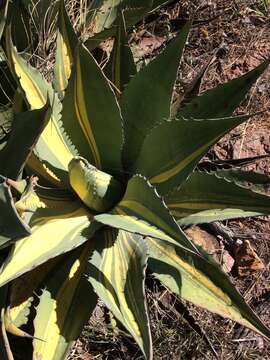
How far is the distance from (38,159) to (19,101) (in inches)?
7.8

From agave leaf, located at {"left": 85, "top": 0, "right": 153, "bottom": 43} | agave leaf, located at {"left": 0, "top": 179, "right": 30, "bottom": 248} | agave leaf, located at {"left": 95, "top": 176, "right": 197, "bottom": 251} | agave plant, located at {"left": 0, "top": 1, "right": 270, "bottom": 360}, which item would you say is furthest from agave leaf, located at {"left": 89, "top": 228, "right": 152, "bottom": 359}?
agave leaf, located at {"left": 85, "top": 0, "right": 153, "bottom": 43}

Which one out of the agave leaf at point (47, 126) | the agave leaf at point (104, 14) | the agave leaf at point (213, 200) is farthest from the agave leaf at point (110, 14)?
the agave leaf at point (213, 200)

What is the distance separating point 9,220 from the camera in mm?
1198

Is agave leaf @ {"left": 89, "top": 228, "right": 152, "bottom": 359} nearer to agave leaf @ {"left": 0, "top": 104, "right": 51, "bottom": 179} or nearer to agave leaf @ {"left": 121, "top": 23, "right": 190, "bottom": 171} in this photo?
agave leaf @ {"left": 121, "top": 23, "right": 190, "bottom": 171}

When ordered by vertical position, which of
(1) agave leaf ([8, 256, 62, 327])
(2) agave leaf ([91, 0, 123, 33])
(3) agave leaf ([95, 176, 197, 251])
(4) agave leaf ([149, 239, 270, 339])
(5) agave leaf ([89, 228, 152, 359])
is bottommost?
(4) agave leaf ([149, 239, 270, 339])

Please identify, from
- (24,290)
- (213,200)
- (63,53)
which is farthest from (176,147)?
(24,290)

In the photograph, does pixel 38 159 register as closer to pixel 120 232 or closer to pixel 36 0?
A: pixel 120 232

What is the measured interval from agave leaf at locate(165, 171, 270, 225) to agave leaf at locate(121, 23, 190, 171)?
0.18 metres

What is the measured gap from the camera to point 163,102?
Answer: 1.55 m

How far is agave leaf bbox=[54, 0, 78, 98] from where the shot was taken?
1.67m

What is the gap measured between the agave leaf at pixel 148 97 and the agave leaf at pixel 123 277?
0.22m

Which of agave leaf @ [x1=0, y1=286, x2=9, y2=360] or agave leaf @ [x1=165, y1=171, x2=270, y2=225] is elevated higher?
agave leaf @ [x1=165, y1=171, x2=270, y2=225]

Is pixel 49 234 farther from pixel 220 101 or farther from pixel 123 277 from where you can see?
pixel 220 101

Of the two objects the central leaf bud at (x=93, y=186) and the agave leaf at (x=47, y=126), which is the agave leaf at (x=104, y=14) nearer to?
the agave leaf at (x=47, y=126)
